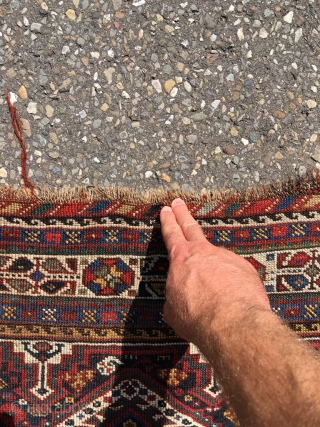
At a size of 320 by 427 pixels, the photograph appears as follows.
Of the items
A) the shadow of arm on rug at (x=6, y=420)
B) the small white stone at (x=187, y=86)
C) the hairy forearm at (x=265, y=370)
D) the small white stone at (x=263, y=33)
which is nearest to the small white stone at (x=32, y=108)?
the small white stone at (x=187, y=86)

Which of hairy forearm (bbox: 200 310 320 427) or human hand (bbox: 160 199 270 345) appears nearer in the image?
hairy forearm (bbox: 200 310 320 427)

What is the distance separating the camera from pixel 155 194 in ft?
4.50

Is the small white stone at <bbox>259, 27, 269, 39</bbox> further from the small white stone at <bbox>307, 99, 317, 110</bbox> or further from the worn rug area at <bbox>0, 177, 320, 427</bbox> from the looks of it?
the worn rug area at <bbox>0, 177, 320, 427</bbox>

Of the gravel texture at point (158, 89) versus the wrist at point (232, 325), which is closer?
the wrist at point (232, 325)

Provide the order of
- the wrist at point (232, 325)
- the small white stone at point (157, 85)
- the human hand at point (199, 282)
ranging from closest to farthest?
the wrist at point (232, 325) < the human hand at point (199, 282) < the small white stone at point (157, 85)

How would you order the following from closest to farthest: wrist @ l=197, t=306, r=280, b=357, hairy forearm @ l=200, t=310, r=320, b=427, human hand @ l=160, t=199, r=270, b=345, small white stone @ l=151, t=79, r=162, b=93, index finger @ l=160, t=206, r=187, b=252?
hairy forearm @ l=200, t=310, r=320, b=427
wrist @ l=197, t=306, r=280, b=357
human hand @ l=160, t=199, r=270, b=345
index finger @ l=160, t=206, r=187, b=252
small white stone @ l=151, t=79, r=162, b=93

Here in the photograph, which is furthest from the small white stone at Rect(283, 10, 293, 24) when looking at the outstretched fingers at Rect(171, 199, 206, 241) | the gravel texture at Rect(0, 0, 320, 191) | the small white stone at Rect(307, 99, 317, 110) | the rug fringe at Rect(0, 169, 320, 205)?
the outstretched fingers at Rect(171, 199, 206, 241)

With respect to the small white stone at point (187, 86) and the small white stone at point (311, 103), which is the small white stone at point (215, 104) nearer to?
the small white stone at point (187, 86)

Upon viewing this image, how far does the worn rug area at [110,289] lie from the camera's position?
4.46ft

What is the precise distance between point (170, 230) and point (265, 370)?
53cm

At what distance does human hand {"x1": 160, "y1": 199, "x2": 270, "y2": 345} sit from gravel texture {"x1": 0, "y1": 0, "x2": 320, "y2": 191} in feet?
0.58

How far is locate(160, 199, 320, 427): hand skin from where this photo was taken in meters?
0.83

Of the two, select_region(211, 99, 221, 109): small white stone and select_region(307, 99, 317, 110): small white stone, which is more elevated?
select_region(307, 99, 317, 110): small white stone

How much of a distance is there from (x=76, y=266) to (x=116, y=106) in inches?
21.2
